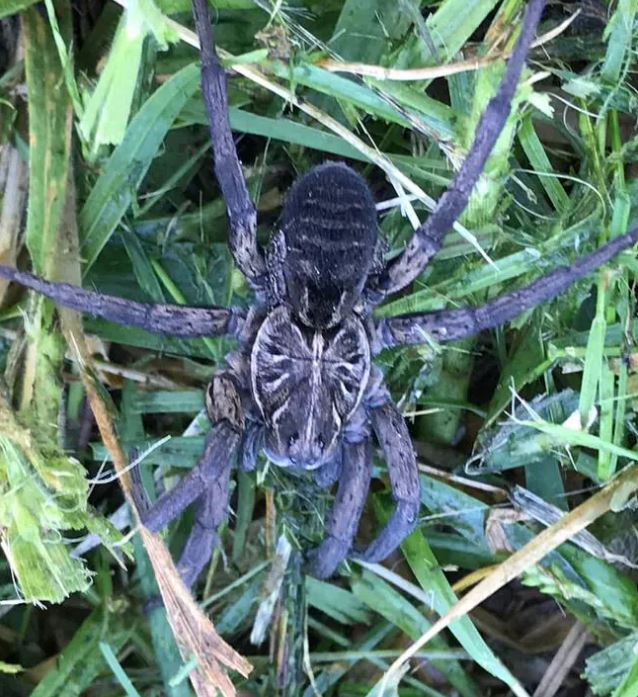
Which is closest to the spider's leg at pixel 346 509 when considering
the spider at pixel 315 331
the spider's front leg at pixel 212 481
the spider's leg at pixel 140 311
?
the spider at pixel 315 331

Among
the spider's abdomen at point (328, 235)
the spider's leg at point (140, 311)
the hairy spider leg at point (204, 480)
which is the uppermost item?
the spider's abdomen at point (328, 235)

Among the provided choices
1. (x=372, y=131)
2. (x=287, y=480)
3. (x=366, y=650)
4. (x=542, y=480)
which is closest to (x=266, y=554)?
(x=287, y=480)

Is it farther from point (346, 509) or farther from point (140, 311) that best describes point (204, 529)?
point (140, 311)

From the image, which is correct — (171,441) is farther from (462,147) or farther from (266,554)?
(462,147)

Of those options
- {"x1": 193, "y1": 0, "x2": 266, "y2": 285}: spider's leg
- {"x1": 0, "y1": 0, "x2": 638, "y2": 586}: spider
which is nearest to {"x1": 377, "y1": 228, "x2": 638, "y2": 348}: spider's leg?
{"x1": 0, "y1": 0, "x2": 638, "y2": 586}: spider

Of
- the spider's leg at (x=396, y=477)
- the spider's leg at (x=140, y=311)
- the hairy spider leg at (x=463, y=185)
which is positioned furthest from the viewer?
the spider's leg at (x=396, y=477)

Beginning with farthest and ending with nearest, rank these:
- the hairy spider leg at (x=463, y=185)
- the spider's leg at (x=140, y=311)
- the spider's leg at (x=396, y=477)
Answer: the spider's leg at (x=396, y=477)
the spider's leg at (x=140, y=311)
the hairy spider leg at (x=463, y=185)

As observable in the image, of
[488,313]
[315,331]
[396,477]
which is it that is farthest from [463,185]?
[396,477]

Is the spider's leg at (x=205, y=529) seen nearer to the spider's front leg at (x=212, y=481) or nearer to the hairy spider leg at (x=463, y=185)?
the spider's front leg at (x=212, y=481)
